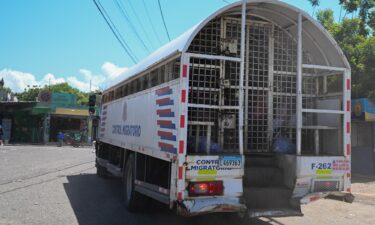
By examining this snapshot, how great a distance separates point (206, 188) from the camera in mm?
6008

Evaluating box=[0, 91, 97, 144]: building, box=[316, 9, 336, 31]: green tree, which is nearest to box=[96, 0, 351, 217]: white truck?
box=[316, 9, 336, 31]: green tree

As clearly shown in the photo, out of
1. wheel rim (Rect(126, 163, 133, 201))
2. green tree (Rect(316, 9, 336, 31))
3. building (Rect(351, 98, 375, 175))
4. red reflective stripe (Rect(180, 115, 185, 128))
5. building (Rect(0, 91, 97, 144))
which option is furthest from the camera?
building (Rect(0, 91, 97, 144))

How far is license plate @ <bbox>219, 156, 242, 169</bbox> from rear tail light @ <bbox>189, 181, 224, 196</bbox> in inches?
10.0

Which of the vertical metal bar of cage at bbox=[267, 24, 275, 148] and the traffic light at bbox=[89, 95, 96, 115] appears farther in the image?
the traffic light at bbox=[89, 95, 96, 115]

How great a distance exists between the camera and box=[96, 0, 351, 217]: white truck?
6074 millimetres

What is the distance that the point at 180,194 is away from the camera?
19.2 feet

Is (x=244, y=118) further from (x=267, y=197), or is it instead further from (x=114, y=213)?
(x=114, y=213)

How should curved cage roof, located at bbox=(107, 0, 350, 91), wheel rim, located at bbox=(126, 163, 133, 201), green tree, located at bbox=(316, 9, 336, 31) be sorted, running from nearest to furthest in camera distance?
curved cage roof, located at bbox=(107, 0, 350, 91)
wheel rim, located at bbox=(126, 163, 133, 201)
green tree, located at bbox=(316, 9, 336, 31)

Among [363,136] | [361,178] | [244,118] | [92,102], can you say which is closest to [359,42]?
[363,136]

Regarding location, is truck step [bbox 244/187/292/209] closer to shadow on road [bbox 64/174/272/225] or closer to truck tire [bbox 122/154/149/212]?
shadow on road [bbox 64/174/272/225]

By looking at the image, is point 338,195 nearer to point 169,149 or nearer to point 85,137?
point 169,149

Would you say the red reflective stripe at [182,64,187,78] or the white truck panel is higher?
the red reflective stripe at [182,64,187,78]

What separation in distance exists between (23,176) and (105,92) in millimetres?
3779

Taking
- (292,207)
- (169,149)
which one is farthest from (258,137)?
(169,149)
